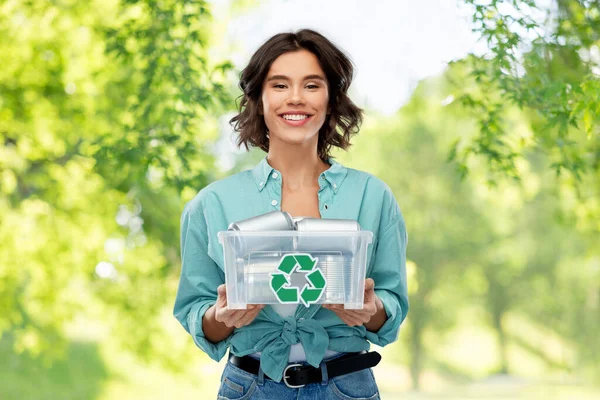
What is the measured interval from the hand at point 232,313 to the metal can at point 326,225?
0.17 m

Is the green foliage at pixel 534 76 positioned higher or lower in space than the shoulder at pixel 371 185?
higher

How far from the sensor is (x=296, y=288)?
56.6 inches

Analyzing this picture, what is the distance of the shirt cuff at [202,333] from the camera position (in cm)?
159

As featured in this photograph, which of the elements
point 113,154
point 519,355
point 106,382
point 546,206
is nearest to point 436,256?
point 546,206

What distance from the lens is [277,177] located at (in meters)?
1.72

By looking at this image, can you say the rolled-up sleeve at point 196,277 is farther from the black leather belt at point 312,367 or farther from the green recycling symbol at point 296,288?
the green recycling symbol at point 296,288

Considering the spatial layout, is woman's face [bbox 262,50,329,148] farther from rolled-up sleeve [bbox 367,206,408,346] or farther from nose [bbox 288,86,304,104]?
rolled-up sleeve [bbox 367,206,408,346]

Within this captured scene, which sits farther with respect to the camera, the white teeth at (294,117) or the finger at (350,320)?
the white teeth at (294,117)

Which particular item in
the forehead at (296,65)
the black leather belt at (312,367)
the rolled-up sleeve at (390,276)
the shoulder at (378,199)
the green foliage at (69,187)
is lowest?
the black leather belt at (312,367)

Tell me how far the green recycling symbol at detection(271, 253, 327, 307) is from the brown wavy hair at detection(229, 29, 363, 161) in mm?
434

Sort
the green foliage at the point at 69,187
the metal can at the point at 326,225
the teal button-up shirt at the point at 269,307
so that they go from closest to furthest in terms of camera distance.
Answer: the metal can at the point at 326,225 → the teal button-up shirt at the point at 269,307 → the green foliage at the point at 69,187

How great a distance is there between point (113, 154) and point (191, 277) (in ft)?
9.67

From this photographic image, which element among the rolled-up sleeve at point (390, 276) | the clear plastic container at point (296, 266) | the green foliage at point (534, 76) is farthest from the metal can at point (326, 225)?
the green foliage at point (534, 76)

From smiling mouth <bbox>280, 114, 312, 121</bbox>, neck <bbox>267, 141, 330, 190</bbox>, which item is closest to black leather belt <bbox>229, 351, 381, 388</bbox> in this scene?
neck <bbox>267, 141, 330, 190</bbox>
